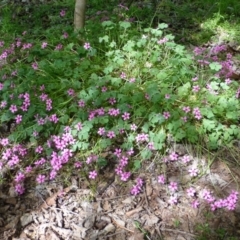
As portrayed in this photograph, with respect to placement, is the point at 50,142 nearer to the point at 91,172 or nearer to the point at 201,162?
the point at 91,172

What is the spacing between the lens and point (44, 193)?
2.84 meters

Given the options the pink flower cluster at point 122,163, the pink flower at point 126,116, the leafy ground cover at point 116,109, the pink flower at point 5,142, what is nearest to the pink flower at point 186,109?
the leafy ground cover at point 116,109

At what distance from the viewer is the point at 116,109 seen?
3.16 m

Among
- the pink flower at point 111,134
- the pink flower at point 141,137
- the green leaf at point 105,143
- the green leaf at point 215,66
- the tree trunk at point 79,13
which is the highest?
the tree trunk at point 79,13

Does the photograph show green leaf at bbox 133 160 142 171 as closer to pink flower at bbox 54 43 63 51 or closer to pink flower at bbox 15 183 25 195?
pink flower at bbox 15 183 25 195

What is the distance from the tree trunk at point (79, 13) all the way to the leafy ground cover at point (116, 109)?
0.09 meters

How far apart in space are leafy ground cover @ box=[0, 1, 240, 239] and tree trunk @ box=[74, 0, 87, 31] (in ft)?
0.29

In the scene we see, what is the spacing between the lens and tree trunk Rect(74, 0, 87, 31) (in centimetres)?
382

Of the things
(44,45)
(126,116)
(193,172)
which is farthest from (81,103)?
(193,172)

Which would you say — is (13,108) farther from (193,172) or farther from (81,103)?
(193,172)

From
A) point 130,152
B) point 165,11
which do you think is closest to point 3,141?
point 130,152

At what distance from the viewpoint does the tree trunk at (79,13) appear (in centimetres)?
382

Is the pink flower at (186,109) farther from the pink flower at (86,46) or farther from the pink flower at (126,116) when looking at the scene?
the pink flower at (86,46)

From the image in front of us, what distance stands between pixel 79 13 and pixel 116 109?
1344mm
